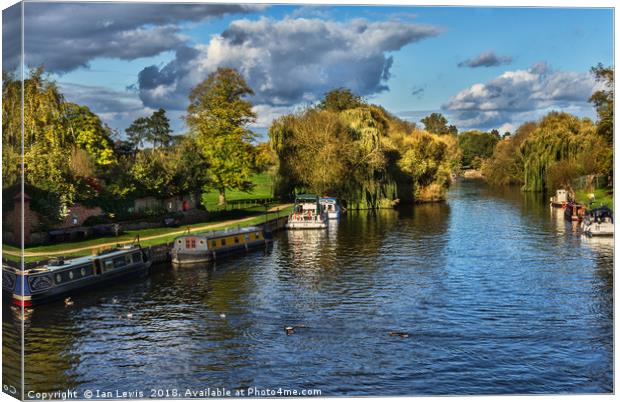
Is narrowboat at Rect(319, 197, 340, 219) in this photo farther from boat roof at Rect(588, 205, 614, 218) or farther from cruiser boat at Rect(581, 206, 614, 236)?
boat roof at Rect(588, 205, 614, 218)

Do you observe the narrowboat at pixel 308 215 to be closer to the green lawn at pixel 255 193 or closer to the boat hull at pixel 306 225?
the boat hull at pixel 306 225

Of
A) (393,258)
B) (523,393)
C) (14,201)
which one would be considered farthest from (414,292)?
(14,201)

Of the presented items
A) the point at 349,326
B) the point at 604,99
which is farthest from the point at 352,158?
the point at 349,326

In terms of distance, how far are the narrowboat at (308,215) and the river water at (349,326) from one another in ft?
50.9

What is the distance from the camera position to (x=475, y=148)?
5108 inches

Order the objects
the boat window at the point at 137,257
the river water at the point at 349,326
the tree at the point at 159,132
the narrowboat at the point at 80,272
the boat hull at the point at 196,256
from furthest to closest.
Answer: the tree at the point at 159,132, the boat hull at the point at 196,256, the boat window at the point at 137,257, the narrowboat at the point at 80,272, the river water at the point at 349,326

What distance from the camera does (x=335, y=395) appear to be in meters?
25.5

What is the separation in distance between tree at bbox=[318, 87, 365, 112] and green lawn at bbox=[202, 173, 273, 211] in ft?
62.3

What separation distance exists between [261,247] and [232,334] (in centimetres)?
2921

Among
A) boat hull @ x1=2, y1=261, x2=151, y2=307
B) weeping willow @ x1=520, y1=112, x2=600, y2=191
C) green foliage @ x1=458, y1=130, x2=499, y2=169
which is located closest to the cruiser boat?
weeping willow @ x1=520, y1=112, x2=600, y2=191

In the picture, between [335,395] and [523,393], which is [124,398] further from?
[523,393]

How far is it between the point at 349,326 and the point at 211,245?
23.5m

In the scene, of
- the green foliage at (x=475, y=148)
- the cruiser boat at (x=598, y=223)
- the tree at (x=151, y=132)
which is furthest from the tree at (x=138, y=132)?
the green foliage at (x=475, y=148)

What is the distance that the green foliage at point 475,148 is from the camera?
128 meters
